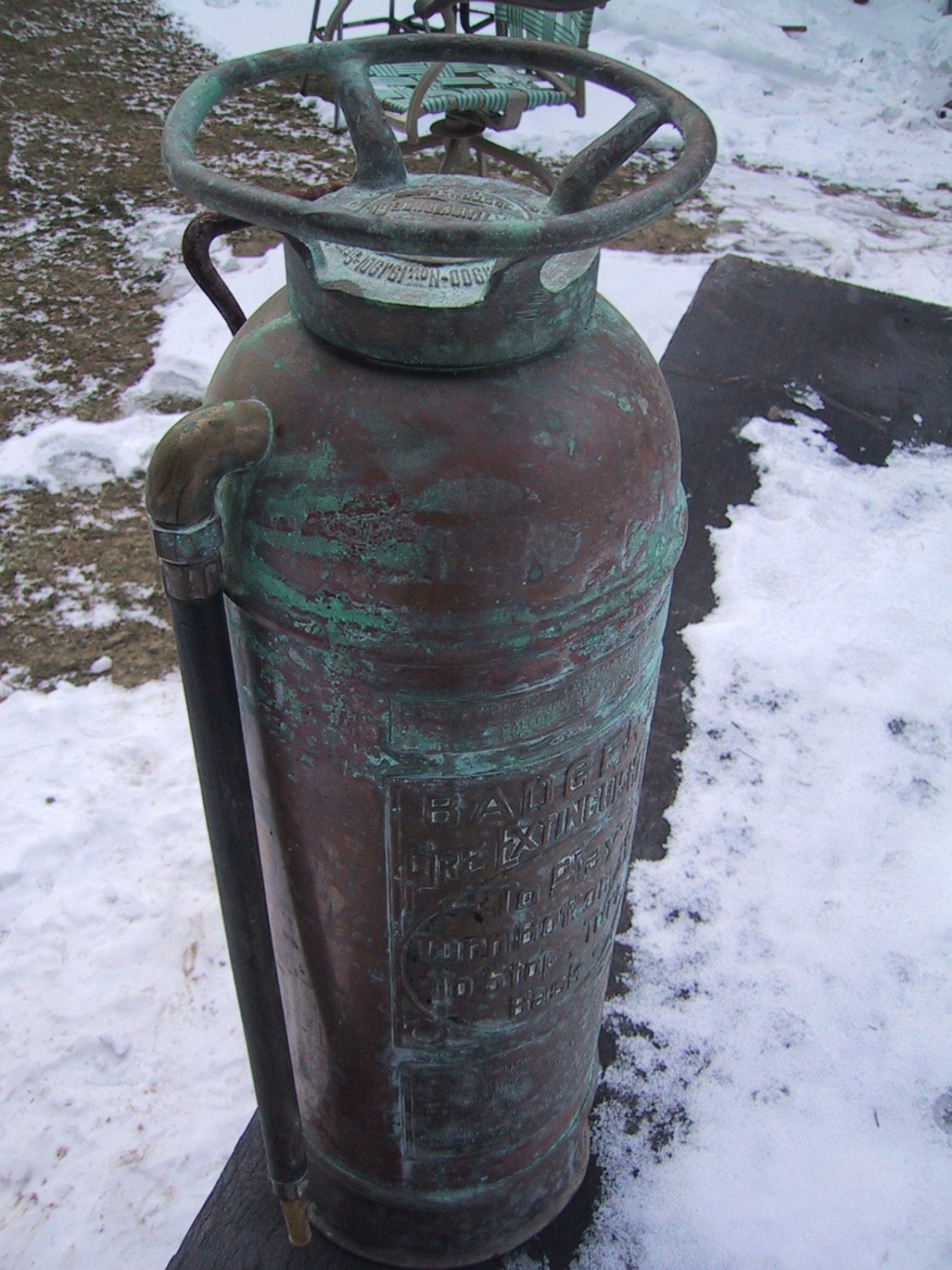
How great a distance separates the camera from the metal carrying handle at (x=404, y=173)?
85 cm

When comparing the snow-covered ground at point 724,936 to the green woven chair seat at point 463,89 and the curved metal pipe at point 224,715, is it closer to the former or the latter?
the curved metal pipe at point 224,715

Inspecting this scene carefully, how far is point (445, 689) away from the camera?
1074 mm

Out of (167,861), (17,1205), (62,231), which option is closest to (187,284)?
(62,231)

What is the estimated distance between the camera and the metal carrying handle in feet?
2.79

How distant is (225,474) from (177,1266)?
1309 millimetres

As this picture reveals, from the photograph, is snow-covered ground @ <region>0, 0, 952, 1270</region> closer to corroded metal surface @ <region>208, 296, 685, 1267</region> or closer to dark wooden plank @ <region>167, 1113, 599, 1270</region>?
dark wooden plank @ <region>167, 1113, 599, 1270</region>

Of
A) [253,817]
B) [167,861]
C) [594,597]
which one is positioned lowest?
[167,861]

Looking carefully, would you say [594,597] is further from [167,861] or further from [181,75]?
[181,75]

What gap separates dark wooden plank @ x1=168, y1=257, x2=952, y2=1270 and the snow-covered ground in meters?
0.06

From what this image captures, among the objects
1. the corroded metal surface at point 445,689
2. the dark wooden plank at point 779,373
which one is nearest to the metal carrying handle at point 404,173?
the corroded metal surface at point 445,689

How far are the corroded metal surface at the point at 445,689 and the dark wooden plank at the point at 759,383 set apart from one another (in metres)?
0.81

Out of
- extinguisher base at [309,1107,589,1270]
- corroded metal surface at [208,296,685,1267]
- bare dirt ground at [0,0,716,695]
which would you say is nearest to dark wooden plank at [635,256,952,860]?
bare dirt ground at [0,0,716,695]

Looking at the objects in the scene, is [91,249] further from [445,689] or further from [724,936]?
[445,689]

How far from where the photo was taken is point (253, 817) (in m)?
1.24
